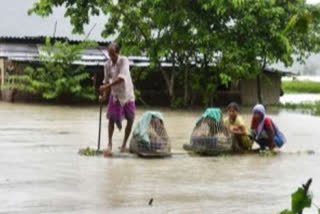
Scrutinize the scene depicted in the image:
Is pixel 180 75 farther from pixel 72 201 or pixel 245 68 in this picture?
pixel 72 201

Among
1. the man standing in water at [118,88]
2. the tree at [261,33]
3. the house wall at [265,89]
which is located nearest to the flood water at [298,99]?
the house wall at [265,89]

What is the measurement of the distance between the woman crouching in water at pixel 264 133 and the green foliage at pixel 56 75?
1322 centimetres

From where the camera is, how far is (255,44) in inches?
867

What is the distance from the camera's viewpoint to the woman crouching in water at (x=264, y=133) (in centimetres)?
1048

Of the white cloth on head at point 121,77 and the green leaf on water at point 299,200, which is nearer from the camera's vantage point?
the green leaf on water at point 299,200

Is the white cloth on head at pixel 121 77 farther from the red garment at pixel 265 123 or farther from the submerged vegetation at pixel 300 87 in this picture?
the submerged vegetation at pixel 300 87

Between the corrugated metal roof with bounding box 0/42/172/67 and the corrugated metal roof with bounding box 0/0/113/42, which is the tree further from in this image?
the corrugated metal roof with bounding box 0/0/113/42

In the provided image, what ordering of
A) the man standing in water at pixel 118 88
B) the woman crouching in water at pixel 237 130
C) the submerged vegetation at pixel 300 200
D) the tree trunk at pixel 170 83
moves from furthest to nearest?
the tree trunk at pixel 170 83
the woman crouching in water at pixel 237 130
the man standing in water at pixel 118 88
the submerged vegetation at pixel 300 200

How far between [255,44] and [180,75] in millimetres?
3592

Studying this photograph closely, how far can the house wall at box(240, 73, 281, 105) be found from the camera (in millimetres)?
27531

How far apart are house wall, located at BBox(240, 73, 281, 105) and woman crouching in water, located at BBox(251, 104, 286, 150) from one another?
657 inches

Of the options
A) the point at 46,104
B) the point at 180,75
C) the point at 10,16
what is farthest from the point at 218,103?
the point at 10,16

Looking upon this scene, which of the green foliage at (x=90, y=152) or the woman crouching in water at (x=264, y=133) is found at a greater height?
the woman crouching in water at (x=264, y=133)

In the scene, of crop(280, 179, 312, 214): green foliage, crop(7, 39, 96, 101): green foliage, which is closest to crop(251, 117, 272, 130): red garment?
crop(280, 179, 312, 214): green foliage
